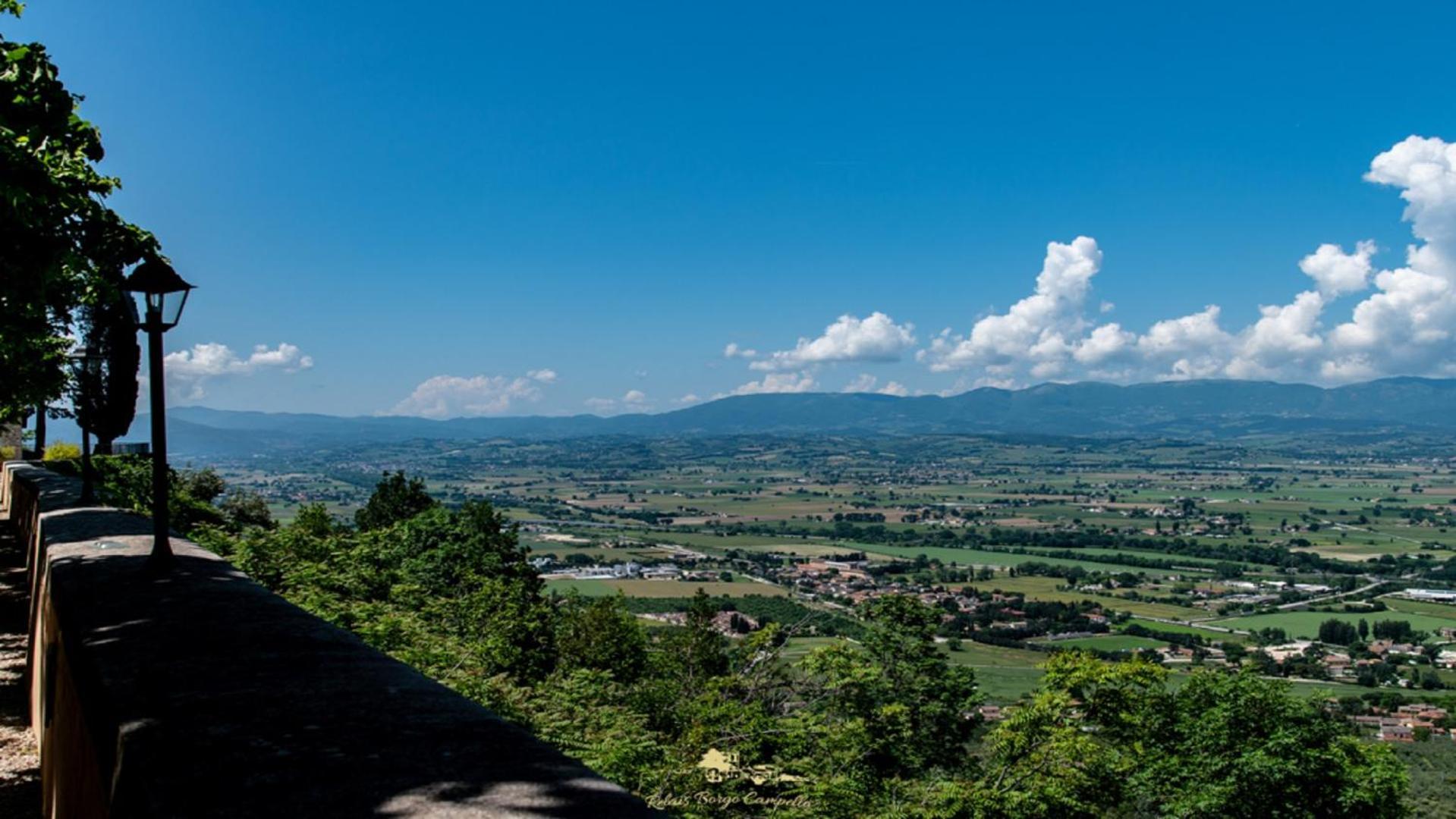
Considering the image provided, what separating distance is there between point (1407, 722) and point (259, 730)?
42.6m

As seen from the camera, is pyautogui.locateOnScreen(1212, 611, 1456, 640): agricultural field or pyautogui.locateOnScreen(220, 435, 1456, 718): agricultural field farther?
pyautogui.locateOnScreen(220, 435, 1456, 718): agricultural field

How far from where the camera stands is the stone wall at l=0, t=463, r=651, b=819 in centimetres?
198

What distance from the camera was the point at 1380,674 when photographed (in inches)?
1623

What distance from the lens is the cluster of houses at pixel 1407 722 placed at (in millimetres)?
29703

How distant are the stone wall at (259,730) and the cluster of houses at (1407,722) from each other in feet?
114

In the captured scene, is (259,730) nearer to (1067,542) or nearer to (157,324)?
(157,324)

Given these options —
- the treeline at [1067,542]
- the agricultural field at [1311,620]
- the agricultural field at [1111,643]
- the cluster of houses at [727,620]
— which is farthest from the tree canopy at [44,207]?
the treeline at [1067,542]

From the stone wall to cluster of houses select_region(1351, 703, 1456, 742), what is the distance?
34770mm

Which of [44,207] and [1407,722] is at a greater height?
[44,207]

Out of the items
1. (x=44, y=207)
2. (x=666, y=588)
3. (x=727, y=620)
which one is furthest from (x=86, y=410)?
(x=666, y=588)

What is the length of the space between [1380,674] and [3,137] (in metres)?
53.5

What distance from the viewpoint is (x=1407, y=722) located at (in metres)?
32.7
